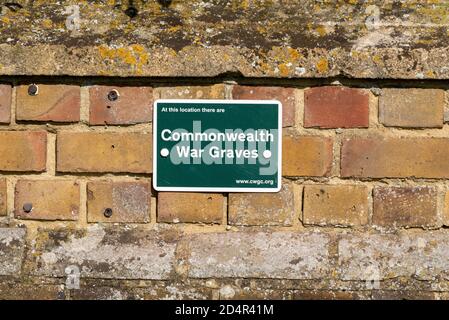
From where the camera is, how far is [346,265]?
2.10m

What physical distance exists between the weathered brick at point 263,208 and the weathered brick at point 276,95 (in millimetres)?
209

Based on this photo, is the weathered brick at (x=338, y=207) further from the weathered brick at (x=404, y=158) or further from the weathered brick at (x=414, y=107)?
the weathered brick at (x=414, y=107)

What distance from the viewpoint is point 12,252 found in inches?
84.0

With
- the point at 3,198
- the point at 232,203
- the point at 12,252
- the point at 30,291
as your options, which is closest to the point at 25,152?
the point at 3,198

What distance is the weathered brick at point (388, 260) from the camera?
2.09 meters

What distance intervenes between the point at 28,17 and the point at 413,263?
140cm

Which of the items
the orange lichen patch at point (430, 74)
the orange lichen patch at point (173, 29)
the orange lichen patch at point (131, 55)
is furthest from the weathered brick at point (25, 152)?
the orange lichen patch at point (430, 74)

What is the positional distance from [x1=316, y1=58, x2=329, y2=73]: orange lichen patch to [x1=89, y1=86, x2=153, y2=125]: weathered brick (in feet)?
1.66

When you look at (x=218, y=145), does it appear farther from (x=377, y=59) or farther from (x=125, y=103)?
(x=377, y=59)

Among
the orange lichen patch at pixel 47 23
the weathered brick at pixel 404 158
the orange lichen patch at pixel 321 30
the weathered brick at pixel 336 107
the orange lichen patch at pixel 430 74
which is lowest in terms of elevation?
the weathered brick at pixel 404 158

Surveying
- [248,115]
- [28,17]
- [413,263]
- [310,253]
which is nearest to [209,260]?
[310,253]

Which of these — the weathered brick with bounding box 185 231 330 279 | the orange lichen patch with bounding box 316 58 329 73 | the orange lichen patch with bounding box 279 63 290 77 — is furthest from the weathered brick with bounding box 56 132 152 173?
the orange lichen patch with bounding box 316 58 329 73
